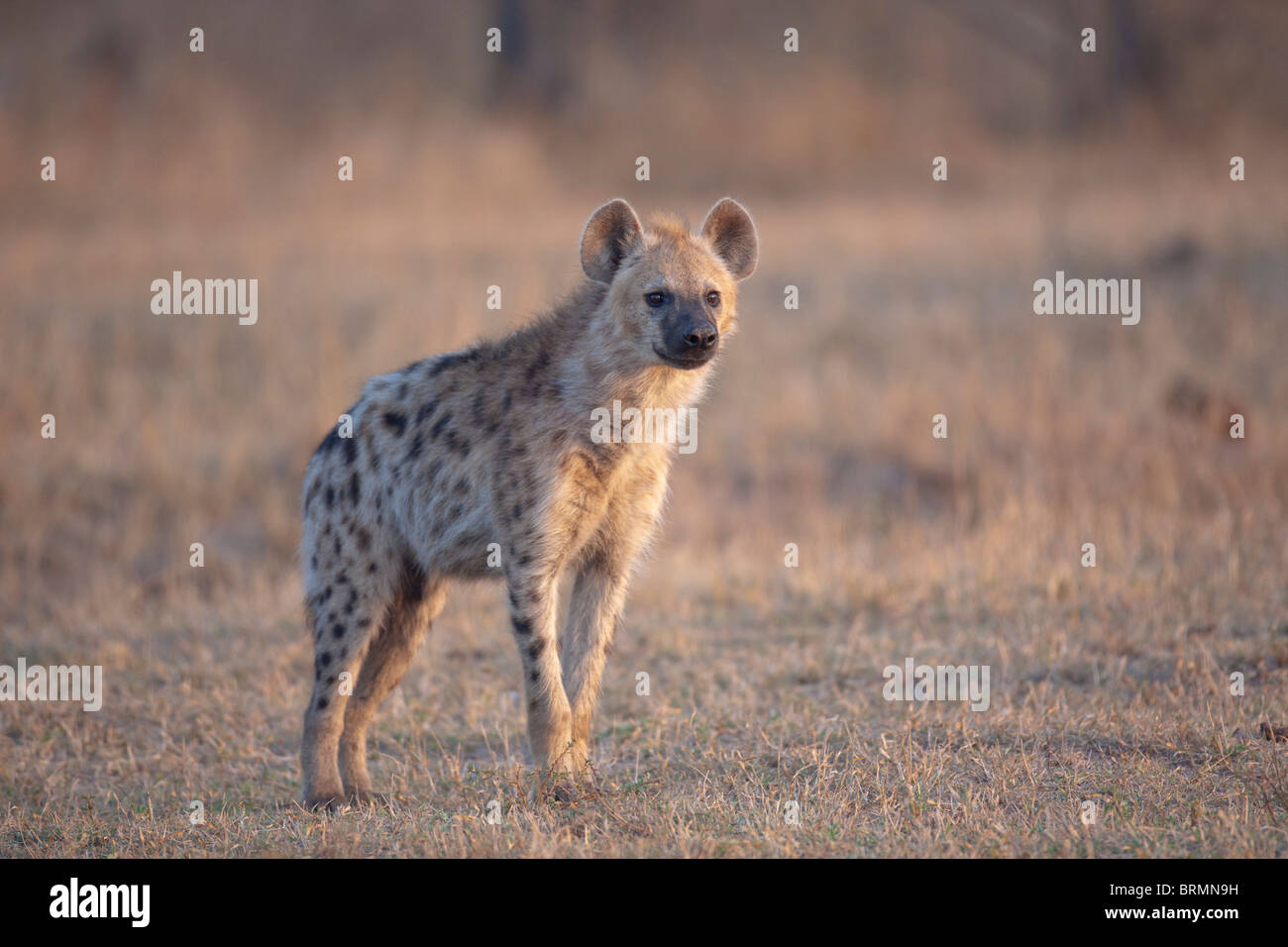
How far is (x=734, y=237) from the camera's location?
6.00 m

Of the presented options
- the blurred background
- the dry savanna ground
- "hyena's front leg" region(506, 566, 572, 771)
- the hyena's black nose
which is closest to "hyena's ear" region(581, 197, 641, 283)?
the hyena's black nose

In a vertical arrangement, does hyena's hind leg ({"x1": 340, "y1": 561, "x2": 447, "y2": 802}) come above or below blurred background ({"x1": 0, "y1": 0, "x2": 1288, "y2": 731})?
below

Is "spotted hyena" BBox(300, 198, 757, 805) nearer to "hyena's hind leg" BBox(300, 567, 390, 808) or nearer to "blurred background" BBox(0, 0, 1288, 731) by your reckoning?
"hyena's hind leg" BBox(300, 567, 390, 808)

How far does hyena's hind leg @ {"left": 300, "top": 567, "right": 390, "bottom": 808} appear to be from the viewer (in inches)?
223

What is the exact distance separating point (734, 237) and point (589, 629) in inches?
69.6

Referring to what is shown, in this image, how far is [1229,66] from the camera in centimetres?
2044

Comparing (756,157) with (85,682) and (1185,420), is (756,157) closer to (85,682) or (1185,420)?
(1185,420)

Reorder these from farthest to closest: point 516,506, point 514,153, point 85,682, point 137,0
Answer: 1. point 137,0
2. point 514,153
3. point 85,682
4. point 516,506

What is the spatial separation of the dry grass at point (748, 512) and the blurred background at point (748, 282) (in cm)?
5

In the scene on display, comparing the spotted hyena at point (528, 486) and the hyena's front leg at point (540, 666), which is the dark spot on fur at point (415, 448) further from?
the hyena's front leg at point (540, 666)

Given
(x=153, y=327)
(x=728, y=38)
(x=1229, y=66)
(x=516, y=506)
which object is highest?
(x=728, y=38)

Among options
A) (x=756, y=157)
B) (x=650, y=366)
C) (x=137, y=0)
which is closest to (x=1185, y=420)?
(x=650, y=366)

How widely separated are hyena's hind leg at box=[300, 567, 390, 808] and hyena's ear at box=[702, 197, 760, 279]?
198 cm

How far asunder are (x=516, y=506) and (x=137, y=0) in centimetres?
2031
